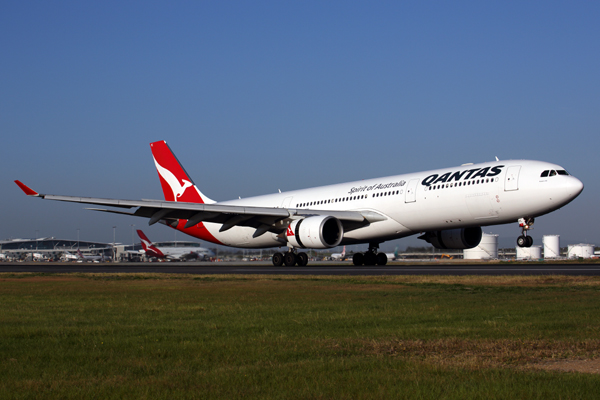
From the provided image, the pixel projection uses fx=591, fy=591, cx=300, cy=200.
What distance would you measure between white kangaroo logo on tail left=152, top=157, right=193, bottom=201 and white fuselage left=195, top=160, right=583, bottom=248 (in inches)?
450

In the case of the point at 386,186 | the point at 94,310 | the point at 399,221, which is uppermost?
the point at 386,186

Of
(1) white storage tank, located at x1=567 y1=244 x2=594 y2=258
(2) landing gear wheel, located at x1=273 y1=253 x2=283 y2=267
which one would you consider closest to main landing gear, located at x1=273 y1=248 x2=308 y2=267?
(2) landing gear wheel, located at x1=273 y1=253 x2=283 y2=267

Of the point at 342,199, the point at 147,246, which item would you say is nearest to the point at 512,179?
the point at 342,199

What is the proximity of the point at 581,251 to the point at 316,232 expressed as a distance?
195 feet

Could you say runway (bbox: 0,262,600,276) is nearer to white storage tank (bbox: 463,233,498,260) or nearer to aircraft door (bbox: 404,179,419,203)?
aircraft door (bbox: 404,179,419,203)

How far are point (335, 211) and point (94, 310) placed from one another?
882 inches

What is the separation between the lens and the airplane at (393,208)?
27.0 meters

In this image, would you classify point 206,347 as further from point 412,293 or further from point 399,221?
point 399,221

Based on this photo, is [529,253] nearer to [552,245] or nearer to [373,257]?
[552,245]

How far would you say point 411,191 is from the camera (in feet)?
99.7

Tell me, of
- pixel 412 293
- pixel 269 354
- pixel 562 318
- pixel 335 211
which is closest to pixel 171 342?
pixel 269 354

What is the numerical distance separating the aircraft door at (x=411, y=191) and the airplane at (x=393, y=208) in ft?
0.18

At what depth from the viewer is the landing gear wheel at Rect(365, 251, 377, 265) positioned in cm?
3622

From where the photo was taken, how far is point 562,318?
9.08 m
